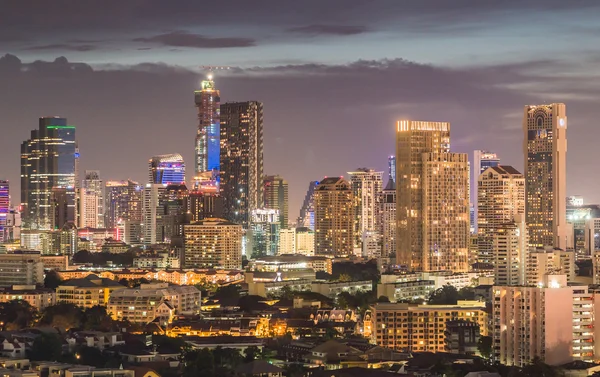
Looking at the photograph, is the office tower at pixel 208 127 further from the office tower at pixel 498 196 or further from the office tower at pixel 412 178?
the office tower at pixel 412 178

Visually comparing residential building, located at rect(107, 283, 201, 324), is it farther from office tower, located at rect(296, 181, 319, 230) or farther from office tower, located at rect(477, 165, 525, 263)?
office tower, located at rect(296, 181, 319, 230)

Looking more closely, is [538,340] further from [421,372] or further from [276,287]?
[276,287]

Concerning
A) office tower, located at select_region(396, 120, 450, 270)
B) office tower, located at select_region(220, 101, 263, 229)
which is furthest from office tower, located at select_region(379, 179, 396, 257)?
office tower, located at select_region(396, 120, 450, 270)

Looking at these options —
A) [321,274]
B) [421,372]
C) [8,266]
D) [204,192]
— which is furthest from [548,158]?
[421,372]

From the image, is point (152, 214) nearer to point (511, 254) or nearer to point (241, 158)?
point (241, 158)

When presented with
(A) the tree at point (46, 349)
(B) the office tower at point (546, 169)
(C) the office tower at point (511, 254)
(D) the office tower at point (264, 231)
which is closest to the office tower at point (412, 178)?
(C) the office tower at point (511, 254)

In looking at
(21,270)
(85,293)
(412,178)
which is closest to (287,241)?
(412,178)

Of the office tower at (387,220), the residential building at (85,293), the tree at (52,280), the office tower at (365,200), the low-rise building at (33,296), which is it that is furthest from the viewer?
the office tower at (365,200)
